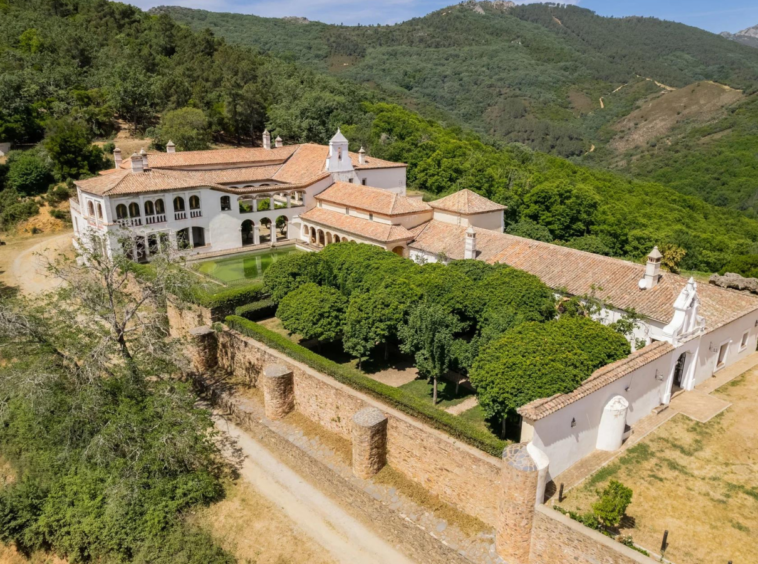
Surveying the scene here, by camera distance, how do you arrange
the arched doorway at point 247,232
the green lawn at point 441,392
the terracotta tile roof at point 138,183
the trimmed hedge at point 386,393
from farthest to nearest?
the arched doorway at point 247,232 → the terracotta tile roof at point 138,183 → the green lawn at point 441,392 → the trimmed hedge at point 386,393

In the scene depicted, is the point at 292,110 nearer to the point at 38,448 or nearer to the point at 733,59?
the point at 38,448

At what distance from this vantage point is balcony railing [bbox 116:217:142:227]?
31555 millimetres

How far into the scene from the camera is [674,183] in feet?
238

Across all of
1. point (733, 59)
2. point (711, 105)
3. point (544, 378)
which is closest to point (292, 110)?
point (544, 378)

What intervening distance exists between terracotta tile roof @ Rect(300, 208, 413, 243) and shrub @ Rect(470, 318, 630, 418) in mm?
13973

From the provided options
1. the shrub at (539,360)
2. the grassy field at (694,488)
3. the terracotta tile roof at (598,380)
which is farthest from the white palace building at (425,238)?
the grassy field at (694,488)

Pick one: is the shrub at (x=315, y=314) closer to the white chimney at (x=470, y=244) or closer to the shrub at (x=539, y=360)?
the shrub at (x=539, y=360)

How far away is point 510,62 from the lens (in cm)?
13838

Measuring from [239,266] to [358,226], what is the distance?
8018mm

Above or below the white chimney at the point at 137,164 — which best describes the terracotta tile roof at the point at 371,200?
below

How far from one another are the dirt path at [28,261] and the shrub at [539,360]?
73.0 ft

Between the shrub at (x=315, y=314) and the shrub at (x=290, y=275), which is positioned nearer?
the shrub at (x=315, y=314)

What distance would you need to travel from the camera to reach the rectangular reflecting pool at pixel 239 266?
3106cm

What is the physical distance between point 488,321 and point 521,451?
23.5ft
